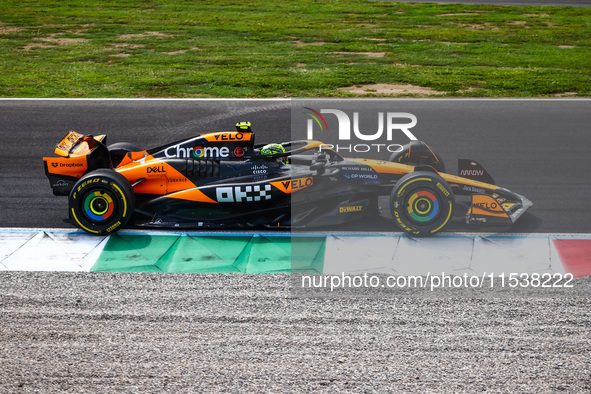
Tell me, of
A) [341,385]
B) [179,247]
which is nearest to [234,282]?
[179,247]

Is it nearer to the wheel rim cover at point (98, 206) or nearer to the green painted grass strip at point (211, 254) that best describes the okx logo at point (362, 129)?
the green painted grass strip at point (211, 254)

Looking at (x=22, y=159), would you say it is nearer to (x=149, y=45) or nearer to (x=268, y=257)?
(x=268, y=257)

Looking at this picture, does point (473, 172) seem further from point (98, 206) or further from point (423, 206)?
point (98, 206)

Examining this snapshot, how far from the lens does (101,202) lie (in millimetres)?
8070

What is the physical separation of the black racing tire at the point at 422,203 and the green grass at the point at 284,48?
740 centimetres

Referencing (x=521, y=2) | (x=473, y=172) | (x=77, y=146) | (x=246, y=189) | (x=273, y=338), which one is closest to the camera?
(x=273, y=338)

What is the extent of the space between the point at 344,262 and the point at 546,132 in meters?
6.81

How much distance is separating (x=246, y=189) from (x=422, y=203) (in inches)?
87.7

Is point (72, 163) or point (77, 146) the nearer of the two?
point (72, 163)

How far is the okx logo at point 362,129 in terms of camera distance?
37.8ft

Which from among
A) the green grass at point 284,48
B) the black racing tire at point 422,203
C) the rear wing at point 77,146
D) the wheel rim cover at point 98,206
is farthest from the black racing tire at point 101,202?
the green grass at point 284,48

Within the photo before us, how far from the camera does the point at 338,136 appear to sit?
40.6ft

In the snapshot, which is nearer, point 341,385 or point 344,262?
point 341,385

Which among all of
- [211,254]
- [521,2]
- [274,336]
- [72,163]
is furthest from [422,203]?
[521,2]
